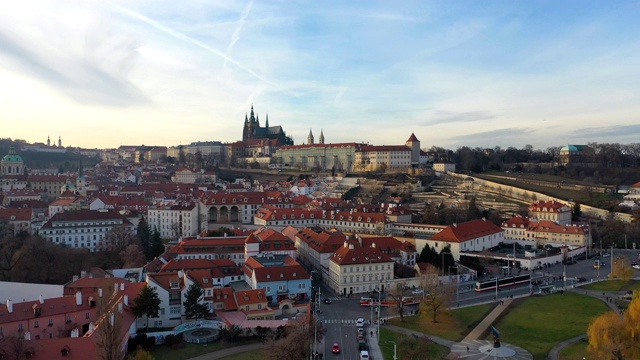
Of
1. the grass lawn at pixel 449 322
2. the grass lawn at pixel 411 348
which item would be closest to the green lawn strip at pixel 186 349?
the grass lawn at pixel 411 348

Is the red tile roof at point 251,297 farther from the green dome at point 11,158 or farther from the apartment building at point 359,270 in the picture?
the green dome at point 11,158

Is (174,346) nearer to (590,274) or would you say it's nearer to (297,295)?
(297,295)

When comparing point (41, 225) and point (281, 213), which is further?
point (281, 213)

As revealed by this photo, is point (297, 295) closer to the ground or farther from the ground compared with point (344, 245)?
closer to the ground

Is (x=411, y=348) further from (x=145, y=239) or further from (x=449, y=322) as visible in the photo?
Answer: (x=145, y=239)

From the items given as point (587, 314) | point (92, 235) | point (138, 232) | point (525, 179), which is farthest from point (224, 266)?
point (525, 179)

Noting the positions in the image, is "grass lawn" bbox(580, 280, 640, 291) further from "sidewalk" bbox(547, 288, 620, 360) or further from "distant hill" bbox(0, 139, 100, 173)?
"distant hill" bbox(0, 139, 100, 173)

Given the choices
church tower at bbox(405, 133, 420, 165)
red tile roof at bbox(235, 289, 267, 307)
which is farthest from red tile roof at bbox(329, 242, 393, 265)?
church tower at bbox(405, 133, 420, 165)
